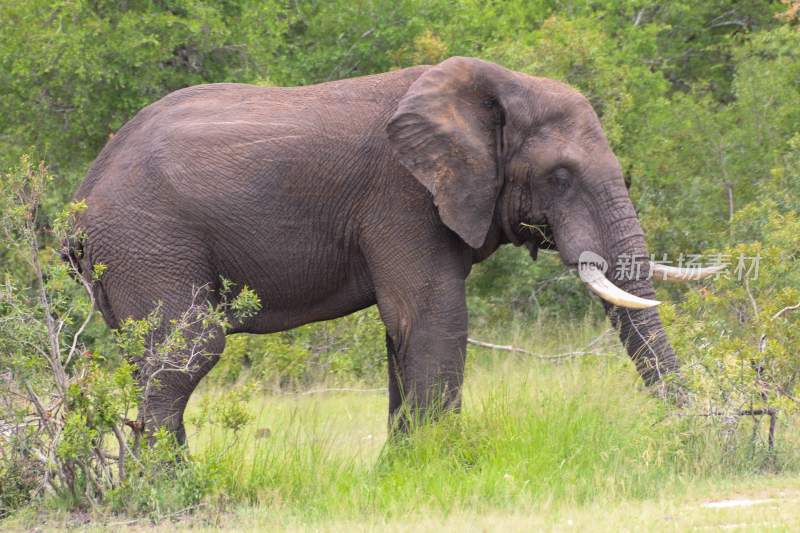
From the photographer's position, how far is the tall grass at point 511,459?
25.5ft

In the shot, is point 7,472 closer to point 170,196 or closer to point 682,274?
point 170,196

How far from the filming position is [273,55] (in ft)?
58.4

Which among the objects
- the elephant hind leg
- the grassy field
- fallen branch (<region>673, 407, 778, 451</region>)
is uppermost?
the elephant hind leg

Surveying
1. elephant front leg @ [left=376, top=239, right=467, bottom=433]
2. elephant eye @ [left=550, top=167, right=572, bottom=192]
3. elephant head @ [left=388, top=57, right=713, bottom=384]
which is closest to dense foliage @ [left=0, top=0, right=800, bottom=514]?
elephant head @ [left=388, top=57, right=713, bottom=384]

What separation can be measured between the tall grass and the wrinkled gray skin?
13.8 inches

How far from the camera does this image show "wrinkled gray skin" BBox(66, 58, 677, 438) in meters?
8.63

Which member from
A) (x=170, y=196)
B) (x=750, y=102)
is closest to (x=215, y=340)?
(x=170, y=196)

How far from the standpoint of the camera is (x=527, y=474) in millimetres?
8039

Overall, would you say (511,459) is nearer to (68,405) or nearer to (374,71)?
(68,405)

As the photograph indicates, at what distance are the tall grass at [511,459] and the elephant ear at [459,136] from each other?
3.98 ft

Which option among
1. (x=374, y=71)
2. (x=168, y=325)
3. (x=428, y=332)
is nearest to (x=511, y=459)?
(x=428, y=332)

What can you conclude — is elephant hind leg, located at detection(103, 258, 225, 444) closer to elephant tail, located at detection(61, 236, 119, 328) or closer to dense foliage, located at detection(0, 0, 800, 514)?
elephant tail, located at detection(61, 236, 119, 328)

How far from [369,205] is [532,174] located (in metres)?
1.09

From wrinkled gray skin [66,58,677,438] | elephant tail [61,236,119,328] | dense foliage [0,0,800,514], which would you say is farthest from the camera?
dense foliage [0,0,800,514]
